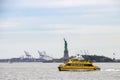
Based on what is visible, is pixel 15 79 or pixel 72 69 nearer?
pixel 15 79

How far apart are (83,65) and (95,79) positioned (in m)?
38.1

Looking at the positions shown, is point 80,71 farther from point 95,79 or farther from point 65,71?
point 95,79

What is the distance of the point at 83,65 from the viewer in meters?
136

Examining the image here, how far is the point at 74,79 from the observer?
99.2 metres

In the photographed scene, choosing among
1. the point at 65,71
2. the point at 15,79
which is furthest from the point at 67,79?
the point at 65,71

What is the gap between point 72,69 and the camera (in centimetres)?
13562

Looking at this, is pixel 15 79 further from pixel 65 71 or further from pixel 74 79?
pixel 65 71

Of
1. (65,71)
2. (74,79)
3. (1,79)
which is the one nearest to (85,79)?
(74,79)

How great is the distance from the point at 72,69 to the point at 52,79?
1463 inches

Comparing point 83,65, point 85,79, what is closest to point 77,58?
point 83,65

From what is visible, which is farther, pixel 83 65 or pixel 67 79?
pixel 83 65

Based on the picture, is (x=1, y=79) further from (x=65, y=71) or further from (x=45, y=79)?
(x=65, y=71)

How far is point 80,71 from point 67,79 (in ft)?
118

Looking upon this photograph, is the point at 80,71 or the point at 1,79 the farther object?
the point at 80,71
